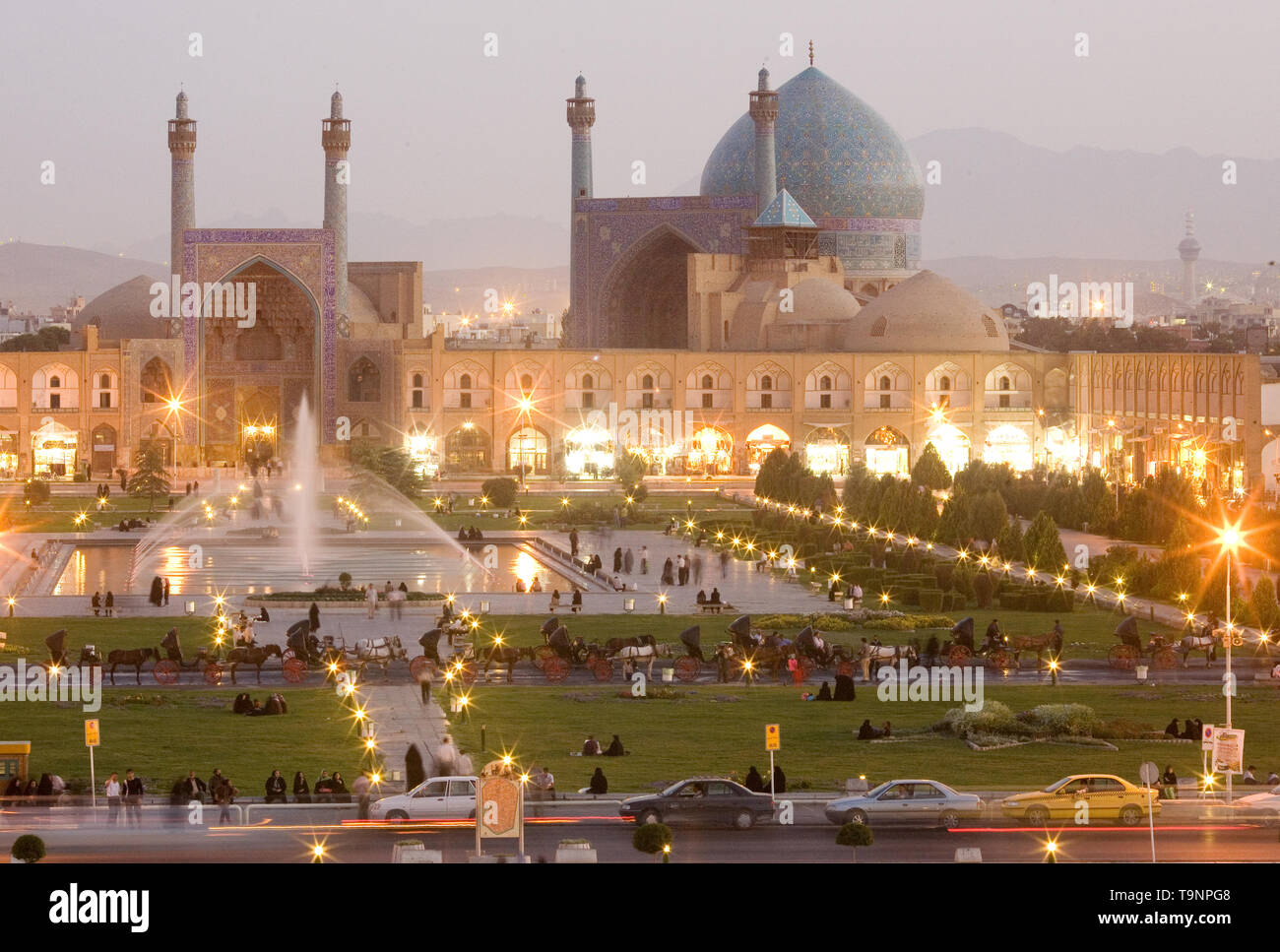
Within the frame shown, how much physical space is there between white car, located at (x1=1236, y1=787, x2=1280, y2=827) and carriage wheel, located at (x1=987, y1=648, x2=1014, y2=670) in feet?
27.5

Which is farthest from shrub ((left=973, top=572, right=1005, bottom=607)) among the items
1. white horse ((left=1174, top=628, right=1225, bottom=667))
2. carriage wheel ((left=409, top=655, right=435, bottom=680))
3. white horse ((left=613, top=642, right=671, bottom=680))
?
carriage wheel ((left=409, top=655, right=435, bottom=680))

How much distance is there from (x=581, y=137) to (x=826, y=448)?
43.9ft

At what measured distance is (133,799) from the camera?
19781 millimetres

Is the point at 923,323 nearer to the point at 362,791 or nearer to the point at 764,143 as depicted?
the point at 764,143

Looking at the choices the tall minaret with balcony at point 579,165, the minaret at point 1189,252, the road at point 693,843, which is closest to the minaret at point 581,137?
the tall minaret with balcony at point 579,165

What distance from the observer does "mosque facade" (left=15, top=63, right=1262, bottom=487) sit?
2549 inches

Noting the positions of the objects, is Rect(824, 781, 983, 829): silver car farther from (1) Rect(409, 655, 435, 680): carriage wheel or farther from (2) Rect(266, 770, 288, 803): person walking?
(1) Rect(409, 655, 435, 680): carriage wheel

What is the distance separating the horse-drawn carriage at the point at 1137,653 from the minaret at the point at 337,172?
41214mm

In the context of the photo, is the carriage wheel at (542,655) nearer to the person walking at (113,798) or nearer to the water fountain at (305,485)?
the person walking at (113,798)

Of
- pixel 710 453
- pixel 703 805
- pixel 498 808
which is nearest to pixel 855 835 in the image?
pixel 703 805

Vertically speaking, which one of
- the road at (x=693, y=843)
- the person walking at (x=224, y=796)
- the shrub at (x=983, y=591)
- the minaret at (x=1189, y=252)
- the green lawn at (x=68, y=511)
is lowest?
the road at (x=693, y=843)

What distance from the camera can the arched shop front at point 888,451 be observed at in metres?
65.4

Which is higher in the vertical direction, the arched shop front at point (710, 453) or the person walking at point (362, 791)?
the arched shop front at point (710, 453)
